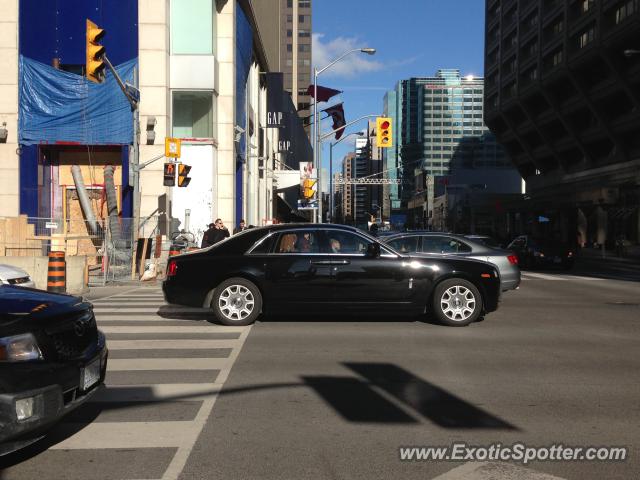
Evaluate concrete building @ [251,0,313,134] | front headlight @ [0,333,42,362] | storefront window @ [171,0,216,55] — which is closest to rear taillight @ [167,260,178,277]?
front headlight @ [0,333,42,362]

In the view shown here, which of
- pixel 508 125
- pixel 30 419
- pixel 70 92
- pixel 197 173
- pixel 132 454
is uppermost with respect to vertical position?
pixel 508 125

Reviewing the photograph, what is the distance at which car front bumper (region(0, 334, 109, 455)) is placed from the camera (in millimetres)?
3627

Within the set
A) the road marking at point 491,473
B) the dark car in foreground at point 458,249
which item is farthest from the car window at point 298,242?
the road marking at point 491,473

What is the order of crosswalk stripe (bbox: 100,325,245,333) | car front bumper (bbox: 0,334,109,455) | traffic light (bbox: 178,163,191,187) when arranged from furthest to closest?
traffic light (bbox: 178,163,191,187), crosswalk stripe (bbox: 100,325,245,333), car front bumper (bbox: 0,334,109,455)

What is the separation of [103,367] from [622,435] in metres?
4.04

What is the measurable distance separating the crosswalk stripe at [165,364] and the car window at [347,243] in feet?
10.2

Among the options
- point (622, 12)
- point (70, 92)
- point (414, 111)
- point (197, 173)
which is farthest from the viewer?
point (414, 111)

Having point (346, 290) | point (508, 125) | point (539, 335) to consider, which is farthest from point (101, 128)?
point (508, 125)

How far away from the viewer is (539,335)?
29.5 feet

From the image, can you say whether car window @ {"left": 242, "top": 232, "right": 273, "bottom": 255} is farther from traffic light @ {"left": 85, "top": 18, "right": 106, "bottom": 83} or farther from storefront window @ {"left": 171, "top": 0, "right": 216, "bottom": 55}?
storefront window @ {"left": 171, "top": 0, "right": 216, "bottom": 55}

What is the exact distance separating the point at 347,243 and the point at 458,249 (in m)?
4.30

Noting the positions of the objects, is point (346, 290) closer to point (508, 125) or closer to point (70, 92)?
point (70, 92)

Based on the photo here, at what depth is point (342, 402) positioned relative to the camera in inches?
217

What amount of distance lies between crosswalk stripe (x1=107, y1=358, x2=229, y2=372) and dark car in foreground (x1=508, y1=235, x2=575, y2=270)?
20.1m
